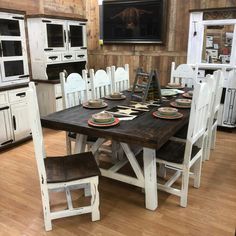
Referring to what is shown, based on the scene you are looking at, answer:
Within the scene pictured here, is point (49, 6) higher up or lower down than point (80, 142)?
higher up

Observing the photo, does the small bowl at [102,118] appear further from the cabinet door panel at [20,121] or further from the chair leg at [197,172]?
the cabinet door panel at [20,121]

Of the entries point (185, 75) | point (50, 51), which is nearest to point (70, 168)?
point (185, 75)

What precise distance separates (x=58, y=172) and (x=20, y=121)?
1.84m

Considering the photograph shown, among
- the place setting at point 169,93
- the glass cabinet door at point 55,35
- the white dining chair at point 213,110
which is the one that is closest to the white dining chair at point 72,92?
the place setting at point 169,93

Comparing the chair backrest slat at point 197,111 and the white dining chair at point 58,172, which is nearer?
the white dining chair at point 58,172

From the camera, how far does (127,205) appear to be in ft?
7.43

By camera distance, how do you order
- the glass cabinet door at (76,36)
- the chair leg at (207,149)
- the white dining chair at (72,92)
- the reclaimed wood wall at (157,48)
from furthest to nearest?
the glass cabinet door at (76,36), the reclaimed wood wall at (157,48), the chair leg at (207,149), the white dining chair at (72,92)

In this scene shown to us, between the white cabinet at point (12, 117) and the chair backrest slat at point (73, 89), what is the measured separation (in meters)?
0.96

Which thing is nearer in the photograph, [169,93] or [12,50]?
[169,93]

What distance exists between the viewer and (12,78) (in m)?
3.36

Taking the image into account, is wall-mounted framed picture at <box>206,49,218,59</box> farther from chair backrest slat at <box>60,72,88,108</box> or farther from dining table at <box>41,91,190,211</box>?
chair backrest slat at <box>60,72,88,108</box>

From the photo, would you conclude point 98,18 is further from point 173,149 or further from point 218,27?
point 173,149

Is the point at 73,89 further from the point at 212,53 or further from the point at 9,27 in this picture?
the point at 212,53

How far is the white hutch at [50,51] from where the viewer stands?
3912 millimetres
